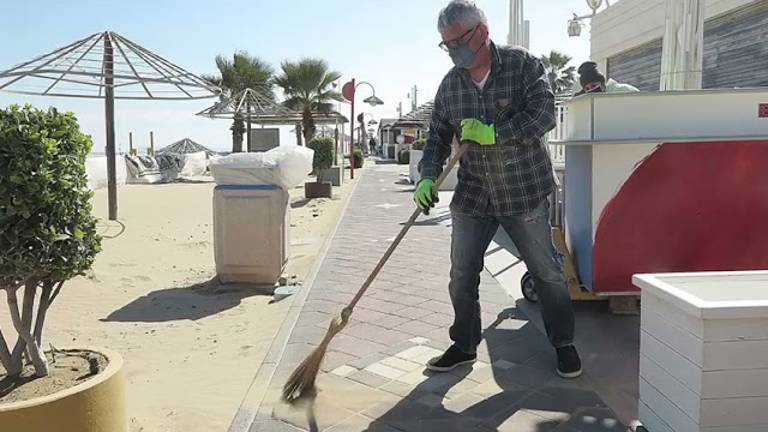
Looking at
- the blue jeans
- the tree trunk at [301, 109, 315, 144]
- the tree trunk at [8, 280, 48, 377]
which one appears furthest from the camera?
the tree trunk at [301, 109, 315, 144]

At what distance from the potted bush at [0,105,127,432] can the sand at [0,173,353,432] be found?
0.56 meters

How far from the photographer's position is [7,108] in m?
2.63

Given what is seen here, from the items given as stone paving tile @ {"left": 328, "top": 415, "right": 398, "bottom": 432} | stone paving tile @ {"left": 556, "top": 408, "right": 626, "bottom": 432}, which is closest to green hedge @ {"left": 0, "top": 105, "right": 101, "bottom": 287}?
stone paving tile @ {"left": 328, "top": 415, "right": 398, "bottom": 432}

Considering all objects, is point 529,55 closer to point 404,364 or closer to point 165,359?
point 404,364

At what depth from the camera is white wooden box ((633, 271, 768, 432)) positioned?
2303 mm

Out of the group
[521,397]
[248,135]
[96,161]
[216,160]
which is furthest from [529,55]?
[248,135]

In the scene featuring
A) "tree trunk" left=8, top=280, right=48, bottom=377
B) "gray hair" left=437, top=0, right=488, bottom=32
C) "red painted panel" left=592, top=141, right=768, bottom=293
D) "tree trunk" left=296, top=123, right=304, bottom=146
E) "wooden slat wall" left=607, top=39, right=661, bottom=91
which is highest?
"wooden slat wall" left=607, top=39, right=661, bottom=91

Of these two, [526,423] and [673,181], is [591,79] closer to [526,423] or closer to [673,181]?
[673,181]

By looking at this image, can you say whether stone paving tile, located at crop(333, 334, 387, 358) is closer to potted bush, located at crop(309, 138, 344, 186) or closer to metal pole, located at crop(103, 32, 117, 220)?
metal pole, located at crop(103, 32, 117, 220)

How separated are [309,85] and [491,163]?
27103mm

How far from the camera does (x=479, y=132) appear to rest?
320 centimetres

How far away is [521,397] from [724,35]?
8744mm

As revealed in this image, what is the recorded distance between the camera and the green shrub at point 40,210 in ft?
8.21

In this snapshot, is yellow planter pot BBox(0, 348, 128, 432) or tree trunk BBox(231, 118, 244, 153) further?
tree trunk BBox(231, 118, 244, 153)
